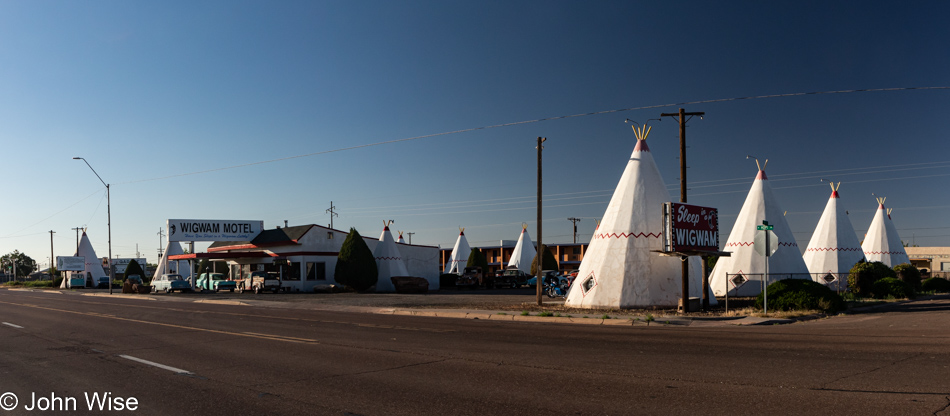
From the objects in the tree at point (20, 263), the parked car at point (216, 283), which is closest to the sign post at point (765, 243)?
the parked car at point (216, 283)

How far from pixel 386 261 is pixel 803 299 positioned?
30911 millimetres

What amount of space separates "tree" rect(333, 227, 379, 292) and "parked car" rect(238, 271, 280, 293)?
407 centimetres

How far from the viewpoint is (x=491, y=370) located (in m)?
8.82

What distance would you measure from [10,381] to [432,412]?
6314 millimetres

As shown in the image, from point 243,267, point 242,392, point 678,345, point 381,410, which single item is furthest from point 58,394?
point 243,267

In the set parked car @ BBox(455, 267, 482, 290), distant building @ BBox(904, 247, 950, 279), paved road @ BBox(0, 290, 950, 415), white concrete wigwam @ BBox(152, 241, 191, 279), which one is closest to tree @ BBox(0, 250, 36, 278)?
white concrete wigwam @ BBox(152, 241, 191, 279)

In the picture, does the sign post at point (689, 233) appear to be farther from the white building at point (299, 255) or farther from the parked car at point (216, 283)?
the parked car at point (216, 283)

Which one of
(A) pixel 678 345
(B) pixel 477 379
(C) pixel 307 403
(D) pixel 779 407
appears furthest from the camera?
(A) pixel 678 345

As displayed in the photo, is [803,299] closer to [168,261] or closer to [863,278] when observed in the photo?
[863,278]

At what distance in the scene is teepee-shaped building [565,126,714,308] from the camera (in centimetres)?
2261

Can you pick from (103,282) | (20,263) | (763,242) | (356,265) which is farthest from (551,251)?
(20,263)

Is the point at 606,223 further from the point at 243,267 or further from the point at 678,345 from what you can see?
the point at 243,267

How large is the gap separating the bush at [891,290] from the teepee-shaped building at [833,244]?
778cm

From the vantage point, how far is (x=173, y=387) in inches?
309
